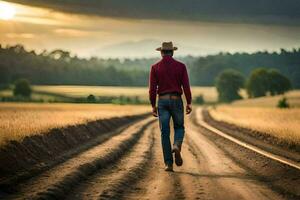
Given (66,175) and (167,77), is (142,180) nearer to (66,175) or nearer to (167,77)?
(66,175)

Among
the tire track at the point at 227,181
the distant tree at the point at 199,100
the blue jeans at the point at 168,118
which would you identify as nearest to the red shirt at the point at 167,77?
the blue jeans at the point at 168,118

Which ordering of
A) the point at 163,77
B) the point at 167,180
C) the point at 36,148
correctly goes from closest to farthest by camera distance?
the point at 167,180, the point at 163,77, the point at 36,148

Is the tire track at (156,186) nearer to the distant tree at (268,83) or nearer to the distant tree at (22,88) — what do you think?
the distant tree at (22,88)

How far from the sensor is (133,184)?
10094 mm

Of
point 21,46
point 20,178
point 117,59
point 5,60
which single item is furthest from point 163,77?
point 117,59

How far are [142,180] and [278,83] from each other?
135472mm

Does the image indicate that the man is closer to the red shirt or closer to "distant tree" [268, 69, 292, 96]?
the red shirt

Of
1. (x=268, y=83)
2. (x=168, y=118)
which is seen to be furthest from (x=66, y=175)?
(x=268, y=83)

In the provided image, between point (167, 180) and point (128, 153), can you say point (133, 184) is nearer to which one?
point (167, 180)

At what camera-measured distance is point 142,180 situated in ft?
34.8

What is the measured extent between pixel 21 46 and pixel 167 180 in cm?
5688

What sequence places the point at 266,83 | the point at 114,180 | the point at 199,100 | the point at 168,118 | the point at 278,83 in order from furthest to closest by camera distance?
the point at 199,100
the point at 266,83
the point at 278,83
the point at 168,118
the point at 114,180

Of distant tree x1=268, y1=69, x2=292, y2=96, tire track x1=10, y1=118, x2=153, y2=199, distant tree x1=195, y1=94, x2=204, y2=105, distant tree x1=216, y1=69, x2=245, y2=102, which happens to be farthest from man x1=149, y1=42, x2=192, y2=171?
distant tree x1=216, y1=69, x2=245, y2=102

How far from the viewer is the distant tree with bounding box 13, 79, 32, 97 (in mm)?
52406
